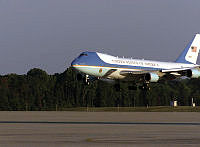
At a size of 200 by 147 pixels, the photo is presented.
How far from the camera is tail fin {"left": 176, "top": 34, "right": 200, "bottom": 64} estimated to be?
3204 inches

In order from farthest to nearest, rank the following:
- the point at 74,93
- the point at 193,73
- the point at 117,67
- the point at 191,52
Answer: the point at 74,93, the point at 191,52, the point at 193,73, the point at 117,67

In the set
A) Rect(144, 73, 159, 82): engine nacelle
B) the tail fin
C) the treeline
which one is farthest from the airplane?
the treeline

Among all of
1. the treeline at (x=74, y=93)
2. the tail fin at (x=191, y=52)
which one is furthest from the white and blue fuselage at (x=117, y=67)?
the treeline at (x=74, y=93)

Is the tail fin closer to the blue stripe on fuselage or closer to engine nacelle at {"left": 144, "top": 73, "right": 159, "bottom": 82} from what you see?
engine nacelle at {"left": 144, "top": 73, "right": 159, "bottom": 82}

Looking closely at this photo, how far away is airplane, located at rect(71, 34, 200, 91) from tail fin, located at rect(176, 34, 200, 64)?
19.5ft

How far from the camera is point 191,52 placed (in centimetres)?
8300

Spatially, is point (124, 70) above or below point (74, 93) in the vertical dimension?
above

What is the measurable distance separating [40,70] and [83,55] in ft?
341

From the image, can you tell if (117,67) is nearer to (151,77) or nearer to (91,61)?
(91,61)

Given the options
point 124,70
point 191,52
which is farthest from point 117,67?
point 191,52

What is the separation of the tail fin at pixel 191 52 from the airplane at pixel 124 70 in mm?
5930

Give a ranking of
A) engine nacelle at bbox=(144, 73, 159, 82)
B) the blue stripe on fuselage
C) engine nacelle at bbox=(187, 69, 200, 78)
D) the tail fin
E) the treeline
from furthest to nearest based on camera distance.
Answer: the treeline
the tail fin
engine nacelle at bbox=(187, 69, 200, 78)
engine nacelle at bbox=(144, 73, 159, 82)
the blue stripe on fuselage

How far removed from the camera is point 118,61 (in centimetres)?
6406

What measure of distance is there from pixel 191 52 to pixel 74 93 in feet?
251
